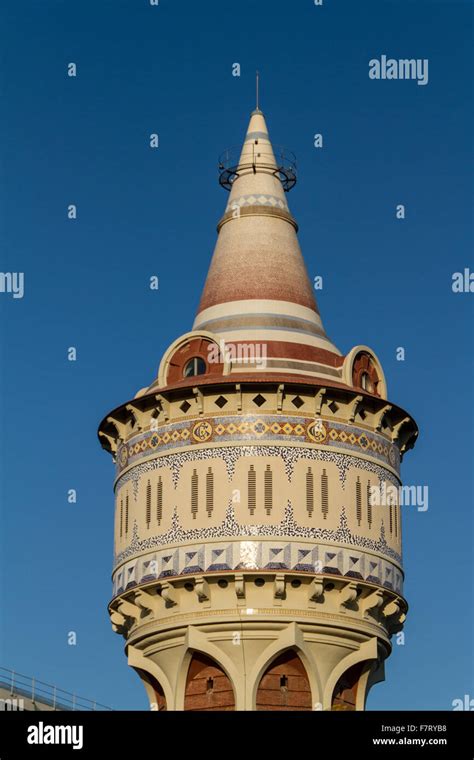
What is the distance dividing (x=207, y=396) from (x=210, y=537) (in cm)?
396

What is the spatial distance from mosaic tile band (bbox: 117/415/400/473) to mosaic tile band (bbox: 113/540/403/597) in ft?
9.51

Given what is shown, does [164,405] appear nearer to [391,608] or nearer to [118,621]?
[118,621]

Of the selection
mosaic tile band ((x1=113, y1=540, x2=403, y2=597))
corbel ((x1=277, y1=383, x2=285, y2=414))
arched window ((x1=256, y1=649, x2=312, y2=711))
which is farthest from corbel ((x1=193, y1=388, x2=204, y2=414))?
arched window ((x1=256, y1=649, x2=312, y2=711))

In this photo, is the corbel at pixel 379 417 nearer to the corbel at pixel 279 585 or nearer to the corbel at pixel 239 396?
the corbel at pixel 239 396

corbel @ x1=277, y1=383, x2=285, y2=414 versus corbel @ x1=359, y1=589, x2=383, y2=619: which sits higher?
corbel @ x1=277, y1=383, x2=285, y2=414

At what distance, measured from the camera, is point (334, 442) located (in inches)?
1773

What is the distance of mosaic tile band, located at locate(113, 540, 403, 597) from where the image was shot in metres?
43.2

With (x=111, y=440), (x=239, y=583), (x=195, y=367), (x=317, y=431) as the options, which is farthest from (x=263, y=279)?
(x=239, y=583)

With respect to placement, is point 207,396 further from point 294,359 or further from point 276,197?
point 276,197

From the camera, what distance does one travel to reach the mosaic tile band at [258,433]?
44594mm

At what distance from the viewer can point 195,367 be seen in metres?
46.3

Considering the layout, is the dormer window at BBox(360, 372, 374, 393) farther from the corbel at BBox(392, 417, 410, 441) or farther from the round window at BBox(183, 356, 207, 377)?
the round window at BBox(183, 356, 207, 377)
